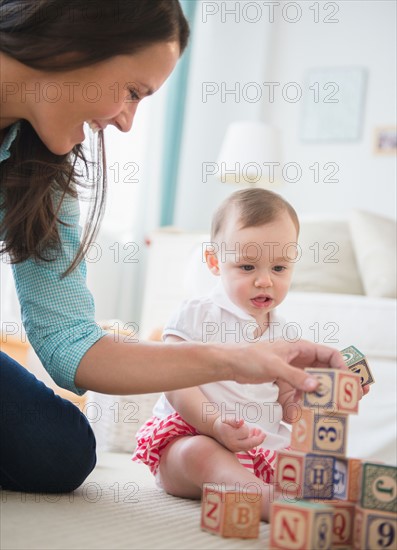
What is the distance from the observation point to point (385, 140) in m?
4.30

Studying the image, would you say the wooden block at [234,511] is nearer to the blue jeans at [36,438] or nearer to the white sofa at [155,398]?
the white sofa at [155,398]

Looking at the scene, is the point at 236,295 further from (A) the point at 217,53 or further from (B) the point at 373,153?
(A) the point at 217,53

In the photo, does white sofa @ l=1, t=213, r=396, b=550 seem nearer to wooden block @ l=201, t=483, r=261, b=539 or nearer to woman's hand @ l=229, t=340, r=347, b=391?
wooden block @ l=201, t=483, r=261, b=539

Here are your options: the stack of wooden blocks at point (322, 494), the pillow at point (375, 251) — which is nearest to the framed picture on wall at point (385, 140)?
the pillow at point (375, 251)

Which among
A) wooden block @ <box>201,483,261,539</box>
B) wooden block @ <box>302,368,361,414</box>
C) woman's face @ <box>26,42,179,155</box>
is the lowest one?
wooden block @ <box>201,483,261,539</box>

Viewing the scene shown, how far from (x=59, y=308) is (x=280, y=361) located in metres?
0.46

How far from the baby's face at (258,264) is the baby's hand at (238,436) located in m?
0.35

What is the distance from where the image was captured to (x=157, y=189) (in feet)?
14.5

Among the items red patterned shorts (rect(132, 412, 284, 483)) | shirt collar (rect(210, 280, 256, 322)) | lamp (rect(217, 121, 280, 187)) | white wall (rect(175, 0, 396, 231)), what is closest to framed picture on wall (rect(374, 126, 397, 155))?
white wall (rect(175, 0, 396, 231))

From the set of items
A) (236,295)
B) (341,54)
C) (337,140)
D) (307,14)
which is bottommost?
(236,295)

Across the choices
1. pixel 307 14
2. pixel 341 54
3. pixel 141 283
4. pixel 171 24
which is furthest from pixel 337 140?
pixel 171 24

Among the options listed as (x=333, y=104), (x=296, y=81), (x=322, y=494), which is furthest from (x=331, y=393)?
(x=296, y=81)

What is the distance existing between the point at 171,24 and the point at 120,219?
2.99 meters

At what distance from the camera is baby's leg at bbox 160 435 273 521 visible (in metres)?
1.32
